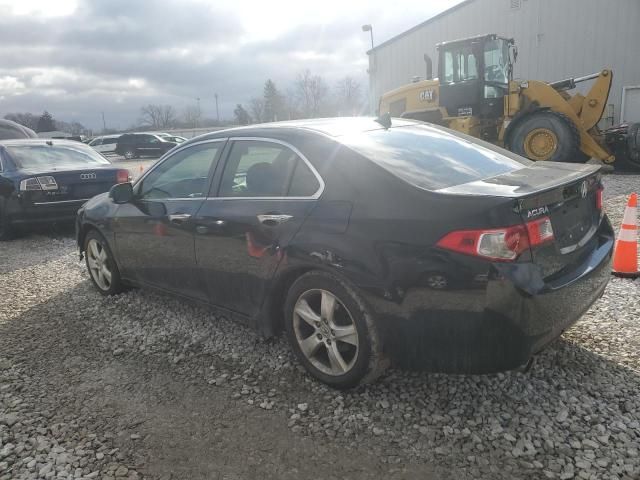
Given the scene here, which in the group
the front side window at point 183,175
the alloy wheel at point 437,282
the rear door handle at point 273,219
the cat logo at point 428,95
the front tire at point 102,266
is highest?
the cat logo at point 428,95

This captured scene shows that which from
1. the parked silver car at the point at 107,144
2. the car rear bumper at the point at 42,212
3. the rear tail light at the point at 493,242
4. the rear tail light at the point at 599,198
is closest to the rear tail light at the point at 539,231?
the rear tail light at the point at 493,242

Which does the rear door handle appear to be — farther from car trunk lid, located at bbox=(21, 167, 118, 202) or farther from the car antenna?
car trunk lid, located at bbox=(21, 167, 118, 202)

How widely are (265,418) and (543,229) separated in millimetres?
1774

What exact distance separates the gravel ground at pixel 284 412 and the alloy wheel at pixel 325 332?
19cm

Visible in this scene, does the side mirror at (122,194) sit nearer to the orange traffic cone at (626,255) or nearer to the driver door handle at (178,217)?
the driver door handle at (178,217)

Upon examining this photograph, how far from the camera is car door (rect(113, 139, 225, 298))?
3639mm

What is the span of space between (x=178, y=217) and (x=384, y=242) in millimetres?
1842

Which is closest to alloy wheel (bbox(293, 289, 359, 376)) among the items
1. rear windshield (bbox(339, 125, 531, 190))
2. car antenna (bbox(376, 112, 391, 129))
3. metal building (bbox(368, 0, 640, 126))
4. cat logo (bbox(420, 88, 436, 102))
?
rear windshield (bbox(339, 125, 531, 190))

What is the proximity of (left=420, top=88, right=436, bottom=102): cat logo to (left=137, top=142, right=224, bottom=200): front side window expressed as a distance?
9831 millimetres

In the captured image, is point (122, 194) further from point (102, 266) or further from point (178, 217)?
point (102, 266)

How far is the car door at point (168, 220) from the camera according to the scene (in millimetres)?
3639

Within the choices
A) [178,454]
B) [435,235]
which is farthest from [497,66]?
[178,454]

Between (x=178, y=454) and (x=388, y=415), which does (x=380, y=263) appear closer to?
(x=388, y=415)

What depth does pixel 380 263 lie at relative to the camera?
249 cm
